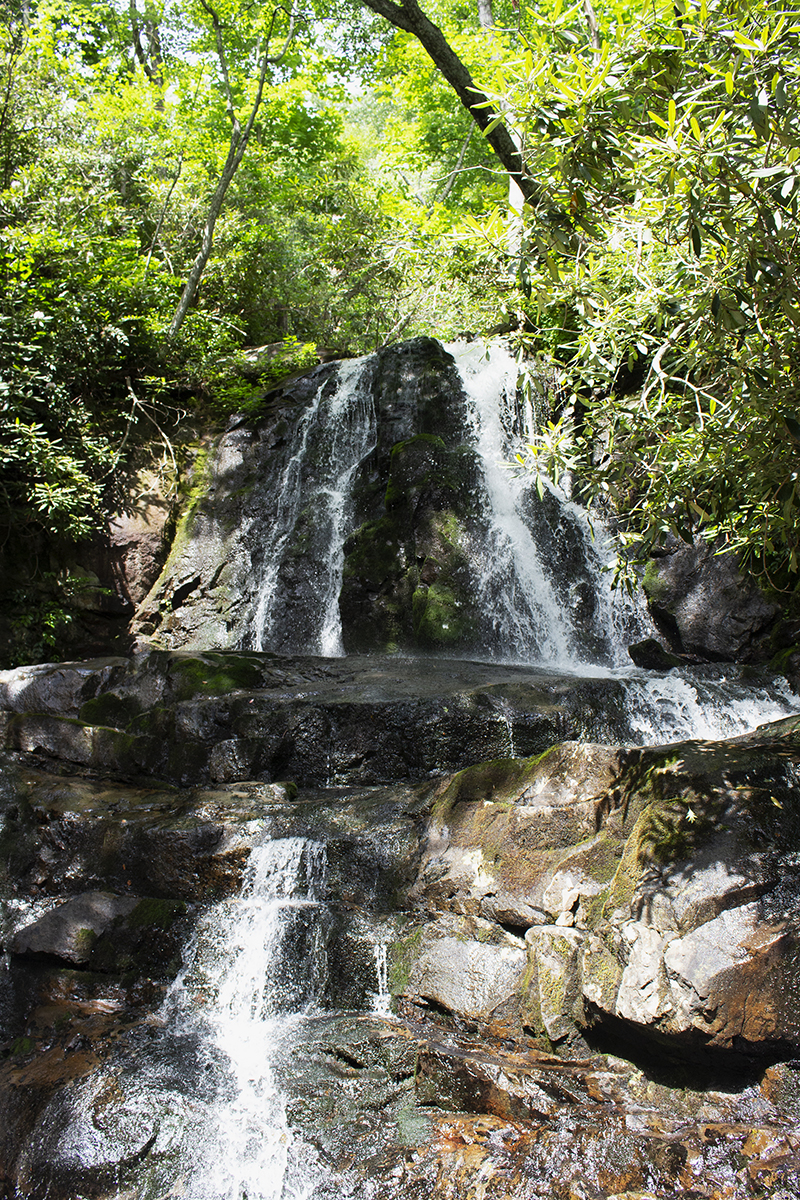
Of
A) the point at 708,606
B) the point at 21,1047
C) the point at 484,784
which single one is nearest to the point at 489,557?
the point at 708,606

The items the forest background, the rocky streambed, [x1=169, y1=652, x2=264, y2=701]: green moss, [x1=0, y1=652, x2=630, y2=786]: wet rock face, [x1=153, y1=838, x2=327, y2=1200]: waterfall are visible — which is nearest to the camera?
the rocky streambed

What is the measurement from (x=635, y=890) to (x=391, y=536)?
287 inches

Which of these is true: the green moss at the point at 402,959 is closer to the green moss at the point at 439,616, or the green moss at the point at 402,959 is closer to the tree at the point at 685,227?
the tree at the point at 685,227

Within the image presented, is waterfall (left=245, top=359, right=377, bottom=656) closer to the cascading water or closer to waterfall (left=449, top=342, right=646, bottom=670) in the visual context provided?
the cascading water

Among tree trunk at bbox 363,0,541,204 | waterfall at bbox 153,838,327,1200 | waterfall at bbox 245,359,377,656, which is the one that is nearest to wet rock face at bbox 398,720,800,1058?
waterfall at bbox 153,838,327,1200

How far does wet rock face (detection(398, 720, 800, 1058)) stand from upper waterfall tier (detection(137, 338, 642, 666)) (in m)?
4.81

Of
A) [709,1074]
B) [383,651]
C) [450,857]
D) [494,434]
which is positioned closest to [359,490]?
[494,434]

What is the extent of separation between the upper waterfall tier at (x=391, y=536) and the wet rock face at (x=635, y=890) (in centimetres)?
481

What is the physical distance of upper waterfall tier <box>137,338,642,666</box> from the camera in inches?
389

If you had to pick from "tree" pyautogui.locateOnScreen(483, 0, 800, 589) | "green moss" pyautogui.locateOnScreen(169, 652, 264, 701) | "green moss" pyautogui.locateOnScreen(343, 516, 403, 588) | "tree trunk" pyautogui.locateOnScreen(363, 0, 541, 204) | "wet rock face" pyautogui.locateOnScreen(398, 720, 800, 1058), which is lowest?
"wet rock face" pyautogui.locateOnScreen(398, 720, 800, 1058)

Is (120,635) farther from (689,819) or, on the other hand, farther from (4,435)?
(689,819)

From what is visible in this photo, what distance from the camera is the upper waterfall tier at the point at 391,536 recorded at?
9875mm

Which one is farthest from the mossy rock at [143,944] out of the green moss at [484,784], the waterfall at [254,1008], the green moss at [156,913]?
the green moss at [484,784]

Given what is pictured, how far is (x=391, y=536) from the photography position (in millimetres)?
10555
